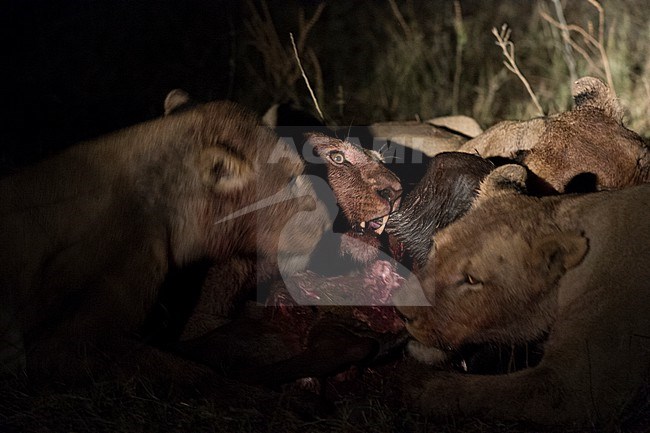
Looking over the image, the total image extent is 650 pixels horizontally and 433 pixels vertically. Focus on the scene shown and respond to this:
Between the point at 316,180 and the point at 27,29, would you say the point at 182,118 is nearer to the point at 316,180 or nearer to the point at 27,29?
the point at 316,180

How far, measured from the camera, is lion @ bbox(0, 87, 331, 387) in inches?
133

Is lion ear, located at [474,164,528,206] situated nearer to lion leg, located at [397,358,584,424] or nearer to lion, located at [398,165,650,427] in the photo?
lion, located at [398,165,650,427]

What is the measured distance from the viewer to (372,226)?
3871mm

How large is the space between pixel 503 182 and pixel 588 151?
0.61m

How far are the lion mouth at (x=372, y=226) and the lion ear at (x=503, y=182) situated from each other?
489mm

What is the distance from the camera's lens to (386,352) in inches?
131

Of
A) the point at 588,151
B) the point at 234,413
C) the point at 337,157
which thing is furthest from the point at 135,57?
the point at 234,413

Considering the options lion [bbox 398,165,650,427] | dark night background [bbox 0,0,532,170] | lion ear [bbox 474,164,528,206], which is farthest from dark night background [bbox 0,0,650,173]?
lion [bbox 398,165,650,427]

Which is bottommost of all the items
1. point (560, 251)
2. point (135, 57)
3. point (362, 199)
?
point (135, 57)

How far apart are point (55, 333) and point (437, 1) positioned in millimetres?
7111

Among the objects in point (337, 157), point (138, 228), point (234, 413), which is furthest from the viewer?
point (337, 157)

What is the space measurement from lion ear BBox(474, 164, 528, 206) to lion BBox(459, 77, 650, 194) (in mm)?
379

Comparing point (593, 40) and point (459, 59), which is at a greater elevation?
point (593, 40)

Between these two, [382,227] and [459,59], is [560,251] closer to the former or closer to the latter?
[382,227]
